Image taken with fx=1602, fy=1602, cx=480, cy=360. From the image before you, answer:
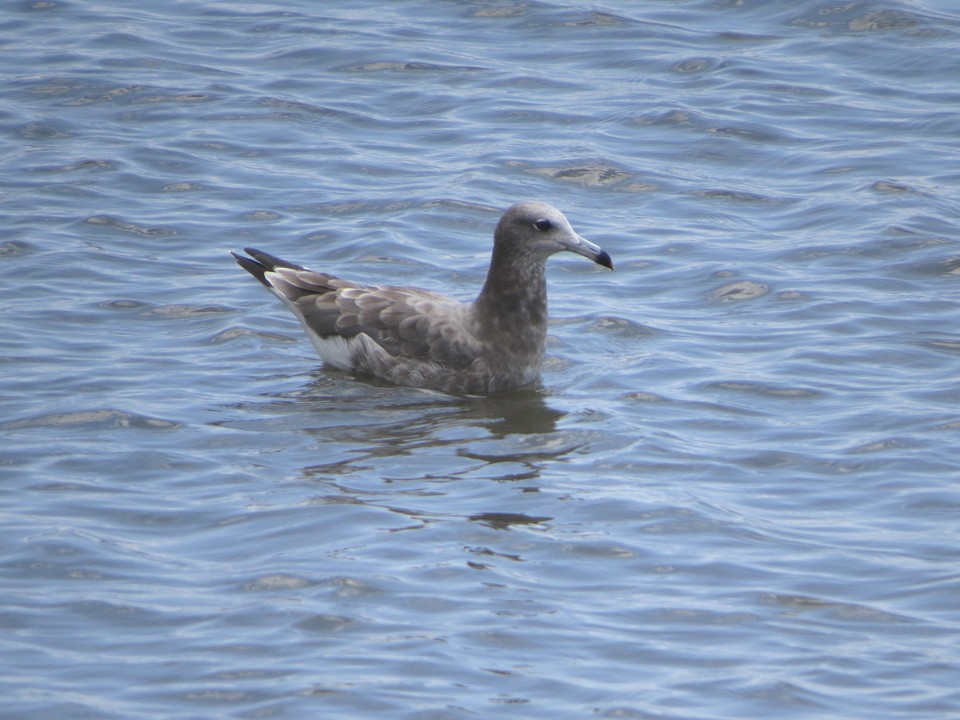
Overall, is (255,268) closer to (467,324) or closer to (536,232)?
(467,324)

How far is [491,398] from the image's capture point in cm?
1039

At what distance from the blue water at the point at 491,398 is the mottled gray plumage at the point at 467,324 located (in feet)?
0.68

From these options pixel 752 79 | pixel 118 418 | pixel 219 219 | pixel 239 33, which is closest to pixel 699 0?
pixel 752 79

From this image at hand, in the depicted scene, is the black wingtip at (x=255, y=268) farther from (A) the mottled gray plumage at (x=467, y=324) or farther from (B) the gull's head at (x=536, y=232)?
(B) the gull's head at (x=536, y=232)

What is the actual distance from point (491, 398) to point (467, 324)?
56 cm

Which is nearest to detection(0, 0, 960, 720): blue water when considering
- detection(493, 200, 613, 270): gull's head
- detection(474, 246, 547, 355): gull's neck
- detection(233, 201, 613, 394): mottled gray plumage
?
detection(233, 201, 613, 394): mottled gray plumage

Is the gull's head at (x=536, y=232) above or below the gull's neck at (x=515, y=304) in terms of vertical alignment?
above

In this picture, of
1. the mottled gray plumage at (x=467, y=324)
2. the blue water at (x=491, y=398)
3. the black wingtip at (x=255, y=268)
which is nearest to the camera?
the blue water at (x=491, y=398)

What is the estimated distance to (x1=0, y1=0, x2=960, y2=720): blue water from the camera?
22.5ft

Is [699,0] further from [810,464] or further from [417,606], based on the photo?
[417,606]

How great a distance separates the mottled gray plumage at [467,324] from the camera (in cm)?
1042

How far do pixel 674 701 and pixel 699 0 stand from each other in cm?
1373

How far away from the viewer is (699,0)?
61.9ft

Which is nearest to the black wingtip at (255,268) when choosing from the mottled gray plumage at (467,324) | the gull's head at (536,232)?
the mottled gray plumage at (467,324)
